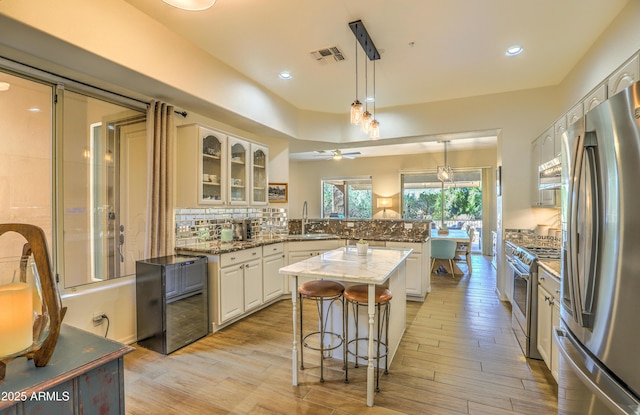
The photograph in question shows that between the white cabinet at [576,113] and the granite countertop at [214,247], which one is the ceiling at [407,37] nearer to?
the white cabinet at [576,113]

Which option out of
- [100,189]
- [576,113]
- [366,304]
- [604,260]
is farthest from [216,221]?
[576,113]

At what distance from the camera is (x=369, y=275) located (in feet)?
6.73

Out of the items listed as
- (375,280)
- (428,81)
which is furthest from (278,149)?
(375,280)

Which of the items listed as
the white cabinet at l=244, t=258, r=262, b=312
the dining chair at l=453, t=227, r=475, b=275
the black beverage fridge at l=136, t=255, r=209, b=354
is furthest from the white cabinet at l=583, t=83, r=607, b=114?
the dining chair at l=453, t=227, r=475, b=275

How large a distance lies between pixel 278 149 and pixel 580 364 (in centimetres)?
436

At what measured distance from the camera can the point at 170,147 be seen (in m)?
3.20

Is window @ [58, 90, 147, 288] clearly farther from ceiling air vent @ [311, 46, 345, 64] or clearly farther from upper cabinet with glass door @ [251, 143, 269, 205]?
ceiling air vent @ [311, 46, 345, 64]

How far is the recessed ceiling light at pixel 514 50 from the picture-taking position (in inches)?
118

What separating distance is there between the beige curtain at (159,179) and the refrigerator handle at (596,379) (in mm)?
3318

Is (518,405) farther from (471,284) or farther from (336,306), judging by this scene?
(471,284)

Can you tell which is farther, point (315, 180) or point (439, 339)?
point (315, 180)

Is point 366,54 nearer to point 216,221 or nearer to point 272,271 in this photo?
point 216,221

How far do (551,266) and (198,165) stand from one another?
3.44 meters

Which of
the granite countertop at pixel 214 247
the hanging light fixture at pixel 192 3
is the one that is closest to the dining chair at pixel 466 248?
the granite countertop at pixel 214 247
